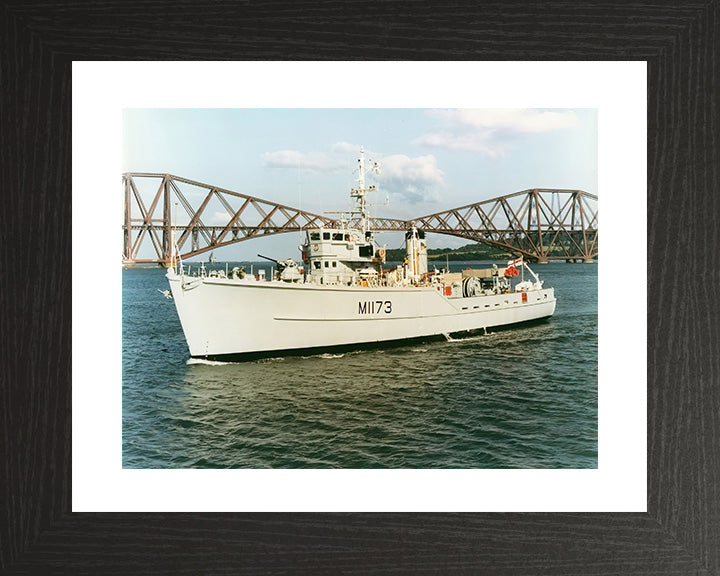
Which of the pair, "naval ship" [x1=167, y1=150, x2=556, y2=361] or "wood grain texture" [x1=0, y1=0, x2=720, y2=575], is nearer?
"wood grain texture" [x1=0, y1=0, x2=720, y2=575]

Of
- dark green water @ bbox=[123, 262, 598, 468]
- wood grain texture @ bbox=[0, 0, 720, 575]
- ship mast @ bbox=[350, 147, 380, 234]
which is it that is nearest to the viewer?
wood grain texture @ bbox=[0, 0, 720, 575]

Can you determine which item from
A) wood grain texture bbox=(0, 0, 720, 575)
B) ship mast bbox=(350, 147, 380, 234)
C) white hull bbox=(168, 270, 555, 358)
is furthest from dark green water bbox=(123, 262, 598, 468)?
ship mast bbox=(350, 147, 380, 234)

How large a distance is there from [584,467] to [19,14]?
11.6ft

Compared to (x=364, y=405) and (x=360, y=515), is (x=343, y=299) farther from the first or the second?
(x=360, y=515)

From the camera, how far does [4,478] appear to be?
7.60ft

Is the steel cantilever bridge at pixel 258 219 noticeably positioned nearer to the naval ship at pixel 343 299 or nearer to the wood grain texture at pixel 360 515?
the naval ship at pixel 343 299

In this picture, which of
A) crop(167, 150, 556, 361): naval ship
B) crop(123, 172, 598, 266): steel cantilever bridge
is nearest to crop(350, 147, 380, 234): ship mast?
crop(167, 150, 556, 361): naval ship

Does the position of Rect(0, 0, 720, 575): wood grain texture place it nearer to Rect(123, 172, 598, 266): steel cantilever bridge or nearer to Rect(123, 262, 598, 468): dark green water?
Rect(123, 262, 598, 468): dark green water

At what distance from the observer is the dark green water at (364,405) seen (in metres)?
2.72

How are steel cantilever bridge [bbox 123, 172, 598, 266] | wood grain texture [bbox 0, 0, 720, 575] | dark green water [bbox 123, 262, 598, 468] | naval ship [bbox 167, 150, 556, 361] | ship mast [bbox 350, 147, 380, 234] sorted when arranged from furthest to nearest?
naval ship [bbox 167, 150, 556, 361]
ship mast [bbox 350, 147, 380, 234]
steel cantilever bridge [bbox 123, 172, 598, 266]
dark green water [bbox 123, 262, 598, 468]
wood grain texture [bbox 0, 0, 720, 575]

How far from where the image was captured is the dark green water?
8.92 ft

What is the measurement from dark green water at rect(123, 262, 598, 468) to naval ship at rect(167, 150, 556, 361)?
0.22m

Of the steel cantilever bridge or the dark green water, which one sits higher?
the steel cantilever bridge

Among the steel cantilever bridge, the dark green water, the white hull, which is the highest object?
the steel cantilever bridge
